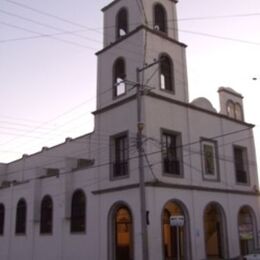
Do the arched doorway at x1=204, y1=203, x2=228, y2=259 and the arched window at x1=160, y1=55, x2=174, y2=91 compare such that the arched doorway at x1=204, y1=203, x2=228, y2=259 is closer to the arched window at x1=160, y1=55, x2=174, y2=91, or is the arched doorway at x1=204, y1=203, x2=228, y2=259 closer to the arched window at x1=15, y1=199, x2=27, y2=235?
the arched window at x1=160, y1=55, x2=174, y2=91

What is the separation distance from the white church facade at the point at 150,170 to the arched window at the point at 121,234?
2.6 inches

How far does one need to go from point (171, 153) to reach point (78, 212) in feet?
25.4

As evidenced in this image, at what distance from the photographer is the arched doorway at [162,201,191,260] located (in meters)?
24.0

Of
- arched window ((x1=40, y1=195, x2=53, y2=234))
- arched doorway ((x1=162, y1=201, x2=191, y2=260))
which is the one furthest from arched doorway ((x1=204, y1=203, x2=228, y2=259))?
A: arched window ((x1=40, y1=195, x2=53, y2=234))

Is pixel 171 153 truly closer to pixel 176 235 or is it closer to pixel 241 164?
pixel 176 235

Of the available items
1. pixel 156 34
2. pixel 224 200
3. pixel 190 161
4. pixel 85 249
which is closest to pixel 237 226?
pixel 224 200

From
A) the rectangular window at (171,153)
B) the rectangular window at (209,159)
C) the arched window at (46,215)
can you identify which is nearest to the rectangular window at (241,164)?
the rectangular window at (209,159)

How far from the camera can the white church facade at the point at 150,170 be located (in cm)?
2408

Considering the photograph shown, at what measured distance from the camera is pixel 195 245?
24.4 metres

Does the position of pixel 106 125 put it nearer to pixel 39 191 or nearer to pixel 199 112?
pixel 199 112

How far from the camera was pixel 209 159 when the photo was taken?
27.8 metres

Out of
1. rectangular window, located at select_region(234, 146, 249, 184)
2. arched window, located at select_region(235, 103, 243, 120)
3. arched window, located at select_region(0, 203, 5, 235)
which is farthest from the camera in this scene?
arched window, located at select_region(0, 203, 5, 235)

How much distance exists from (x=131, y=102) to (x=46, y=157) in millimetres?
14811

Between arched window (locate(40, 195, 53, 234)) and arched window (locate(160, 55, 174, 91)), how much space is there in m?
12.4
